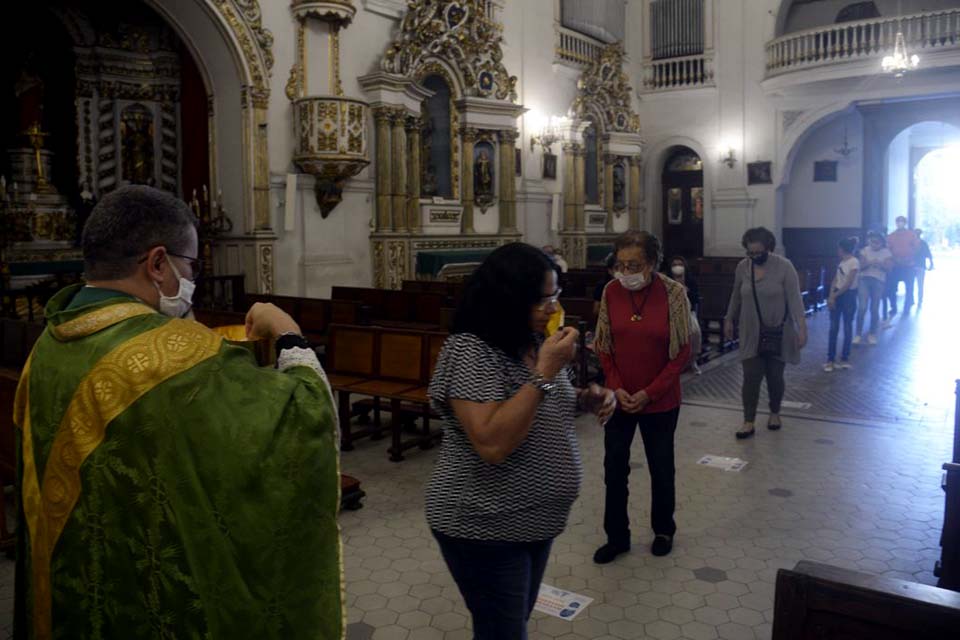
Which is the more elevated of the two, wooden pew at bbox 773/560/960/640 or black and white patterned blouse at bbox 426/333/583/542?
black and white patterned blouse at bbox 426/333/583/542

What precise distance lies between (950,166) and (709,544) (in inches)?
1255

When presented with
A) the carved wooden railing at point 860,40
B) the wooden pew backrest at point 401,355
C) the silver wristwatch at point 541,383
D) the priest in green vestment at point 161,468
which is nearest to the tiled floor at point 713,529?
the wooden pew backrest at point 401,355

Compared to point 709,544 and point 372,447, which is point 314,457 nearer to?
point 709,544

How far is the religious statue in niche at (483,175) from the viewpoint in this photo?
585 inches

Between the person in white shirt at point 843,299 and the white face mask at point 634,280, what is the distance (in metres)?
6.11

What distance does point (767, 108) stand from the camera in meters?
18.2

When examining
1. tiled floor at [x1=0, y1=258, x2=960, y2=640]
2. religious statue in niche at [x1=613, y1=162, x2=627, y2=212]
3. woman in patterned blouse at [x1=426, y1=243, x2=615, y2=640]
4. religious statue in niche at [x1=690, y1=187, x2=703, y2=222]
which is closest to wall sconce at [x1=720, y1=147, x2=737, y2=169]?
religious statue in niche at [x1=690, y1=187, x2=703, y2=222]

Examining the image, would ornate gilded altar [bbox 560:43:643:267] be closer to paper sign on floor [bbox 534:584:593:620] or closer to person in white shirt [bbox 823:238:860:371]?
person in white shirt [bbox 823:238:860:371]

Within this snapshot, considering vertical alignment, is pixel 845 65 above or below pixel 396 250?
above

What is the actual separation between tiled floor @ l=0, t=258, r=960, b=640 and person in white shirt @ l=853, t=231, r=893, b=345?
3429 millimetres

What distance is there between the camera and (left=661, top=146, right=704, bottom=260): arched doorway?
1991 centimetres

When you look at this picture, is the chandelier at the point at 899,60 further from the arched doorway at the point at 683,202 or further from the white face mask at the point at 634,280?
the white face mask at the point at 634,280

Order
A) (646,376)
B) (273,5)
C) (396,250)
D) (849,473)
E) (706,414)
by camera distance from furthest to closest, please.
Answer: (396,250), (273,5), (706,414), (849,473), (646,376)

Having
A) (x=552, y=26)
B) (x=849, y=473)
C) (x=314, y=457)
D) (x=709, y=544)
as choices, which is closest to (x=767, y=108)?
(x=552, y=26)
